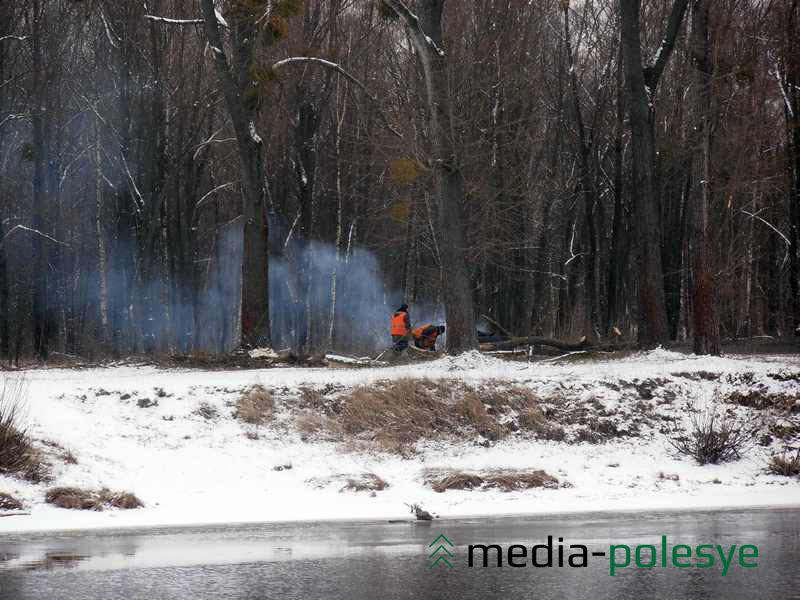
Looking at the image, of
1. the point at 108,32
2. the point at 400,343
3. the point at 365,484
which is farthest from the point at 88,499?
the point at 108,32

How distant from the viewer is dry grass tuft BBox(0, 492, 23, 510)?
43.1ft

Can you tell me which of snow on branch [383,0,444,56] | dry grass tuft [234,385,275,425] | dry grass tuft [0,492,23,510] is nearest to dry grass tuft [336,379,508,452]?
dry grass tuft [234,385,275,425]

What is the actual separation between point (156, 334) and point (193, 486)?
26634mm

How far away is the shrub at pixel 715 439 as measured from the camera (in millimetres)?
17156

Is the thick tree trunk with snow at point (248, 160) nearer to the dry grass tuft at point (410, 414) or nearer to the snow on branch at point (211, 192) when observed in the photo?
the dry grass tuft at point (410, 414)

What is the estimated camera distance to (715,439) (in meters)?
17.1

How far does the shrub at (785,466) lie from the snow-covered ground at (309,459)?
15 centimetres

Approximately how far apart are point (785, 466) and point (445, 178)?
11.4 meters

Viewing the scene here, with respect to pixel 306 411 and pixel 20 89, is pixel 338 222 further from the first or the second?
pixel 306 411

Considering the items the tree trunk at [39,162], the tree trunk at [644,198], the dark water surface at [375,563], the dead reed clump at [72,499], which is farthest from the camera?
the tree trunk at [39,162]

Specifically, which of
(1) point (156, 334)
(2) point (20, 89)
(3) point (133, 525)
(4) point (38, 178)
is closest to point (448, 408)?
(3) point (133, 525)

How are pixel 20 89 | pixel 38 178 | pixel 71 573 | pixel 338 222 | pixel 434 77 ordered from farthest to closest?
pixel 338 222 → pixel 20 89 → pixel 38 178 → pixel 434 77 → pixel 71 573

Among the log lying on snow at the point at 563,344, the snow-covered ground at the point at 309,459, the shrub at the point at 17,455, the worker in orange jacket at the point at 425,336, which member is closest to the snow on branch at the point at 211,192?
the worker in orange jacket at the point at 425,336

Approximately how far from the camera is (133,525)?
12.7 meters
